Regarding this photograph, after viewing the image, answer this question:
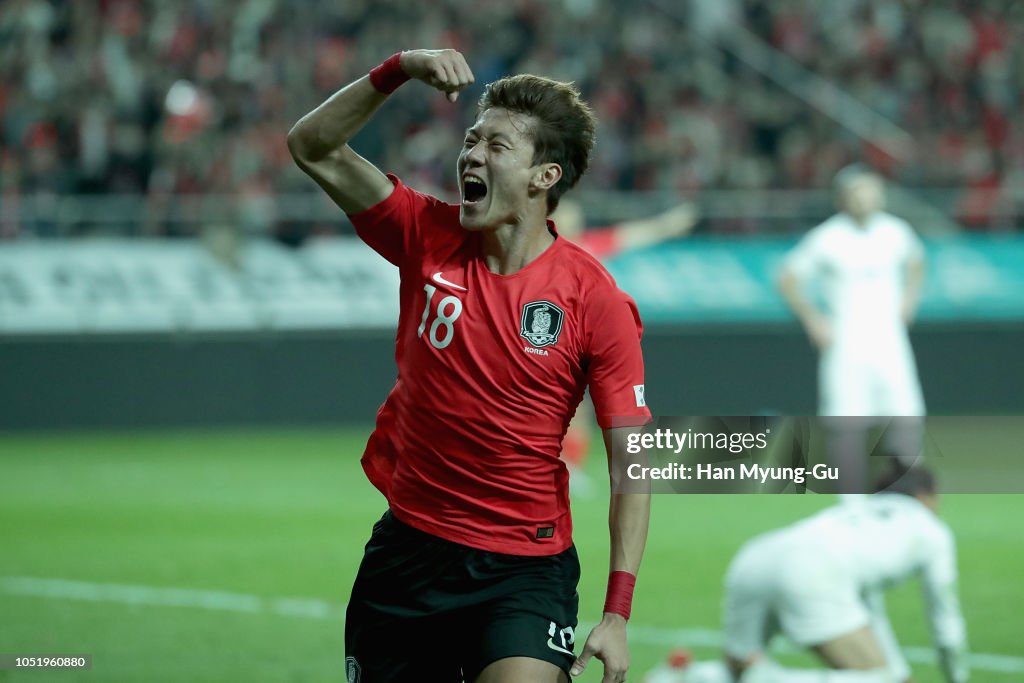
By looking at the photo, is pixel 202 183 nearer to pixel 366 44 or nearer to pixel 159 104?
pixel 159 104

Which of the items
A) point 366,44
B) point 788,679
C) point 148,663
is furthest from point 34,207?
point 788,679

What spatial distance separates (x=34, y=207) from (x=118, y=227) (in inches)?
37.8

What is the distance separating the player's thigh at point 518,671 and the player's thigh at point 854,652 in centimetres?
139

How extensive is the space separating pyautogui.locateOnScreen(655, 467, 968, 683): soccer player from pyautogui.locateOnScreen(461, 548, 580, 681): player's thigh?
1.16 meters

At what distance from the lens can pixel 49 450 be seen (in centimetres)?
1666

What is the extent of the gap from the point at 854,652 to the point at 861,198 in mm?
6674

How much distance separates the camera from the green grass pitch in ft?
26.2

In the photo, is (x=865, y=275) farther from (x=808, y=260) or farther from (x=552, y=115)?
(x=552, y=115)

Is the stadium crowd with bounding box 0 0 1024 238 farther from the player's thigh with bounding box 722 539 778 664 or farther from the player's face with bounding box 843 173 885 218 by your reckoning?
the player's thigh with bounding box 722 539 778 664

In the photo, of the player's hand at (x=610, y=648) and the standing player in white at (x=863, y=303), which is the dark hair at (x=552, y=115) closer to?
the player's hand at (x=610, y=648)

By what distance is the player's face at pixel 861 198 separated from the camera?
11.3 meters

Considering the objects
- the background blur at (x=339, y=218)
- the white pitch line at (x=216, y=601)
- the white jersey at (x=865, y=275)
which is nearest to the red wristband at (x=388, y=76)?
the white pitch line at (x=216, y=601)

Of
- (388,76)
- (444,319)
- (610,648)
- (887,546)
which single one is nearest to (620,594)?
(610,648)

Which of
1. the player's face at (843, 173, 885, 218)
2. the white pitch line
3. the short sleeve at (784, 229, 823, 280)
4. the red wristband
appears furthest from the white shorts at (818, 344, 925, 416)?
the red wristband
